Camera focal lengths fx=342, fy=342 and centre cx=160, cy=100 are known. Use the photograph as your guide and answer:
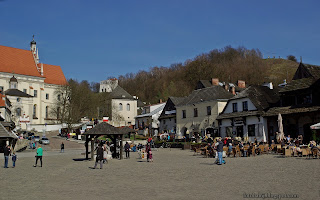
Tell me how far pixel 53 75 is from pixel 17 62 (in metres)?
11.4

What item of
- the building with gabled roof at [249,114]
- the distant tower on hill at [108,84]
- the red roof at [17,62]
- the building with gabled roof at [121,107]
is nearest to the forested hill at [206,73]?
the distant tower on hill at [108,84]

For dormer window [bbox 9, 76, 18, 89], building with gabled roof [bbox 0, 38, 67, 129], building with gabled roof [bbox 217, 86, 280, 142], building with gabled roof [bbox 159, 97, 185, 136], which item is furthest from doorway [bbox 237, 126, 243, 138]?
dormer window [bbox 9, 76, 18, 89]

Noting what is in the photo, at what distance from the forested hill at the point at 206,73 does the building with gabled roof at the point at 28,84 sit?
2988 cm

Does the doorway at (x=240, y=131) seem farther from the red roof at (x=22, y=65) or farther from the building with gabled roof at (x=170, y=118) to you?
the red roof at (x=22, y=65)

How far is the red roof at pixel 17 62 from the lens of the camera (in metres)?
82.2

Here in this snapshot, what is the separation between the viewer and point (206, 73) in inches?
3465

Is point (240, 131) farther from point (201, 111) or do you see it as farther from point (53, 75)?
point (53, 75)

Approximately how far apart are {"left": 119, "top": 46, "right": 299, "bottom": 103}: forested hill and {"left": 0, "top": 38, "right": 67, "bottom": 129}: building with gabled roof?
98.0 ft

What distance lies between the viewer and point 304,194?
32.0 feet

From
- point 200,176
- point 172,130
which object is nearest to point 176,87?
point 172,130

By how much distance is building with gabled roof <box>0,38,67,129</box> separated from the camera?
7788cm

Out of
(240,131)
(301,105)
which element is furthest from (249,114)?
(301,105)

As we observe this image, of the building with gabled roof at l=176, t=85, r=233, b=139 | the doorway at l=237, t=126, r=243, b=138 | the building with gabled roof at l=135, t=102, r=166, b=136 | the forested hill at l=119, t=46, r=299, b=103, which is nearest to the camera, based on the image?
the doorway at l=237, t=126, r=243, b=138

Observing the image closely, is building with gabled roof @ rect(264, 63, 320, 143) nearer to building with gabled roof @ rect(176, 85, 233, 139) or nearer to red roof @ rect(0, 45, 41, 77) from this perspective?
building with gabled roof @ rect(176, 85, 233, 139)
